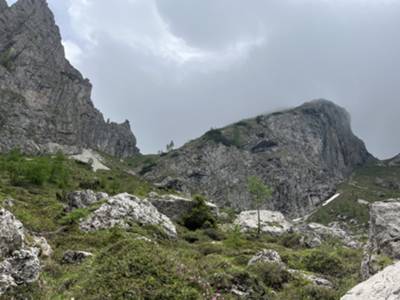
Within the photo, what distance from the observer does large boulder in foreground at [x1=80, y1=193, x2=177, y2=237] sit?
36.4 m

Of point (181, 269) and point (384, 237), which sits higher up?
point (384, 237)

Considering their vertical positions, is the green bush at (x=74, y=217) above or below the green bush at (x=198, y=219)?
below

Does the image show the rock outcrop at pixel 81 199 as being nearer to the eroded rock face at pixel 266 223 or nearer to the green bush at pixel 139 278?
the eroded rock face at pixel 266 223

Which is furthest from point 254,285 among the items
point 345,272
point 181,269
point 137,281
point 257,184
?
point 257,184

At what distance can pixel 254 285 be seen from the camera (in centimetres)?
1529

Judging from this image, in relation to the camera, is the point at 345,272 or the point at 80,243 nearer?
the point at 345,272

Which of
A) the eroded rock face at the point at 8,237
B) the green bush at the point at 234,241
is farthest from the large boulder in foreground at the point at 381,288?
the green bush at the point at 234,241

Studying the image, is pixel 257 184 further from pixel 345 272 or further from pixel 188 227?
pixel 345 272

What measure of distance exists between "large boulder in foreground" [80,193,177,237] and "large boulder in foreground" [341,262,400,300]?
2926 centimetres

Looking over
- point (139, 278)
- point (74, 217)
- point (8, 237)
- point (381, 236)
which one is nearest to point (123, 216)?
point (74, 217)

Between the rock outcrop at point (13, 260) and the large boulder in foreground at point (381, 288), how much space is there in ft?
28.2

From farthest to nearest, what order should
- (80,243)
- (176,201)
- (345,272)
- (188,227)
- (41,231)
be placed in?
(176,201) → (188,227) → (41,231) → (80,243) → (345,272)

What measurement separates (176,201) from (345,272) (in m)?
51.3

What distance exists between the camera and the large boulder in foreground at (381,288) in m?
8.02
